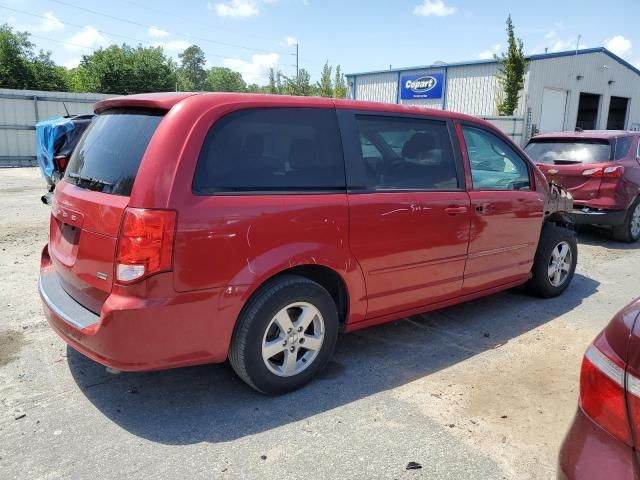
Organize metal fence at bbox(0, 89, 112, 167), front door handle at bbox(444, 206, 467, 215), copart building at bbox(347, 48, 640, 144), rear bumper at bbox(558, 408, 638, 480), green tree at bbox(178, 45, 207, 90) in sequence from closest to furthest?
rear bumper at bbox(558, 408, 638, 480) → front door handle at bbox(444, 206, 467, 215) → metal fence at bbox(0, 89, 112, 167) → copart building at bbox(347, 48, 640, 144) → green tree at bbox(178, 45, 207, 90)

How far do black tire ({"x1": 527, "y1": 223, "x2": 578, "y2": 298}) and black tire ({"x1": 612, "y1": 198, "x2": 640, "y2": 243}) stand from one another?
320 centimetres

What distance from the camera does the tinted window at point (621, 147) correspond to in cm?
770

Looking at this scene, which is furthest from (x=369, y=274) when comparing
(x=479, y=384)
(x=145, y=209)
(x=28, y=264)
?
(x=28, y=264)

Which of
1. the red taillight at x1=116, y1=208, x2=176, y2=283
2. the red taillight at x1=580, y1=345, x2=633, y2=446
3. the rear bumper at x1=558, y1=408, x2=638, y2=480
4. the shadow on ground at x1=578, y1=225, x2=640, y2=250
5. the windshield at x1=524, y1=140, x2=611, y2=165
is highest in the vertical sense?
the windshield at x1=524, y1=140, x2=611, y2=165

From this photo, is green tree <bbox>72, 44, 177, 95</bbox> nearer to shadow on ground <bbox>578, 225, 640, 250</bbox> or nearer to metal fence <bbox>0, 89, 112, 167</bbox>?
metal fence <bbox>0, 89, 112, 167</bbox>

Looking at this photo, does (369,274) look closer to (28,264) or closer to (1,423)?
(1,423)

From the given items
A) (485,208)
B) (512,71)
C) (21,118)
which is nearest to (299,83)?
(512,71)

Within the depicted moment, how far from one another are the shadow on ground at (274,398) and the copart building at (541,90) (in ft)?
61.2

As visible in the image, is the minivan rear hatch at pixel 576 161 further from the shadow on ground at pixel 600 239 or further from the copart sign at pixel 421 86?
the copart sign at pixel 421 86

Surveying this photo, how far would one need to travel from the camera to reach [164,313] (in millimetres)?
2684

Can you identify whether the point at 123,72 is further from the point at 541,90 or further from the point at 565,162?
the point at 565,162

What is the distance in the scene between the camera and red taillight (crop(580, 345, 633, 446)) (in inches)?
62.2

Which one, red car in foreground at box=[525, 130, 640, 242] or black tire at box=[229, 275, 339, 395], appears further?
red car in foreground at box=[525, 130, 640, 242]

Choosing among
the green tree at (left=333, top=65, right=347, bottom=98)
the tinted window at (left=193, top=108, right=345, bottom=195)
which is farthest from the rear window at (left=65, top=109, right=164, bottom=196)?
the green tree at (left=333, top=65, right=347, bottom=98)
